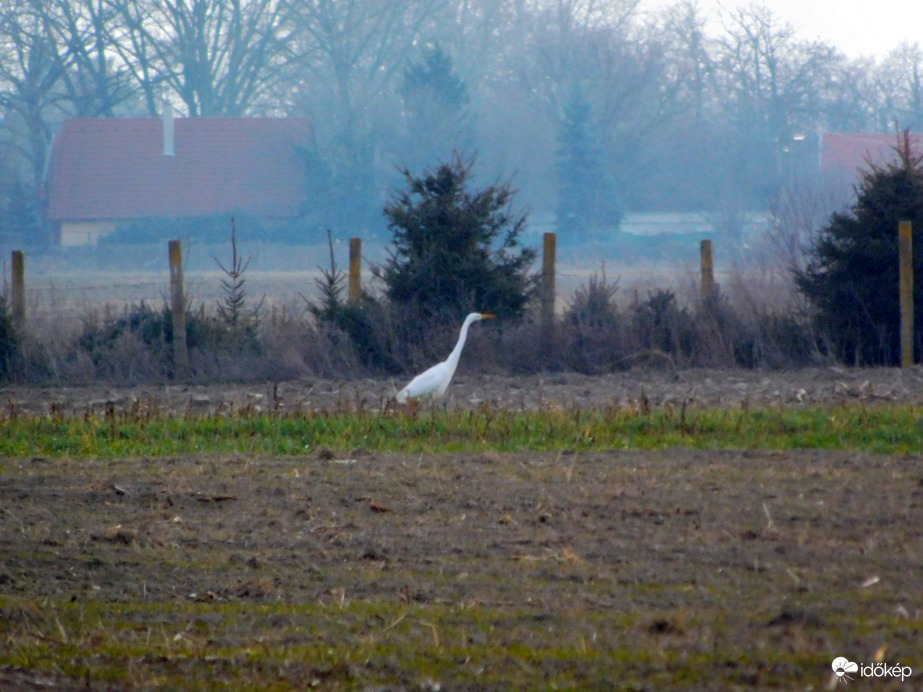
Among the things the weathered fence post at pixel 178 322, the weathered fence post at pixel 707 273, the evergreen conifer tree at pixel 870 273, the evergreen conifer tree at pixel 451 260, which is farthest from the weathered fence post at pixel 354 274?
the evergreen conifer tree at pixel 870 273

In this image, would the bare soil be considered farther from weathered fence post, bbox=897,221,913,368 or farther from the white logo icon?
weathered fence post, bbox=897,221,913,368

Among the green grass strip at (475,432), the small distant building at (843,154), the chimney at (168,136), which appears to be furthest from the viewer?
the chimney at (168,136)

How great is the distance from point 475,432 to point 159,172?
37774 mm

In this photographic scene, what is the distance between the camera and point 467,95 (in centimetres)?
5150

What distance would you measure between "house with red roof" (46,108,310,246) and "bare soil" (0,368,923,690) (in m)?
37.1

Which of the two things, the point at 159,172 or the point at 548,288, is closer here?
the point at 548,288

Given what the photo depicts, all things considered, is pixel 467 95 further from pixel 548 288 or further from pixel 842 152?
pixel 548 288

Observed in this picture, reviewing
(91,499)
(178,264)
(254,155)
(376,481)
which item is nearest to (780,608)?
(376,481)

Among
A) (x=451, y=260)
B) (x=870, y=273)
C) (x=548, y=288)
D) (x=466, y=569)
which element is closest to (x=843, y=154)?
(x=870, y=273)

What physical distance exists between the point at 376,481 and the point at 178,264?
379 inches

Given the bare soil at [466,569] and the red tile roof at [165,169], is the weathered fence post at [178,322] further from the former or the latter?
the red tile roof at [165,169]

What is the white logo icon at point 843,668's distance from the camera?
3.97 m

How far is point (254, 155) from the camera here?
45469mm

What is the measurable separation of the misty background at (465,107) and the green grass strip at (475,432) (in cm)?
2926
